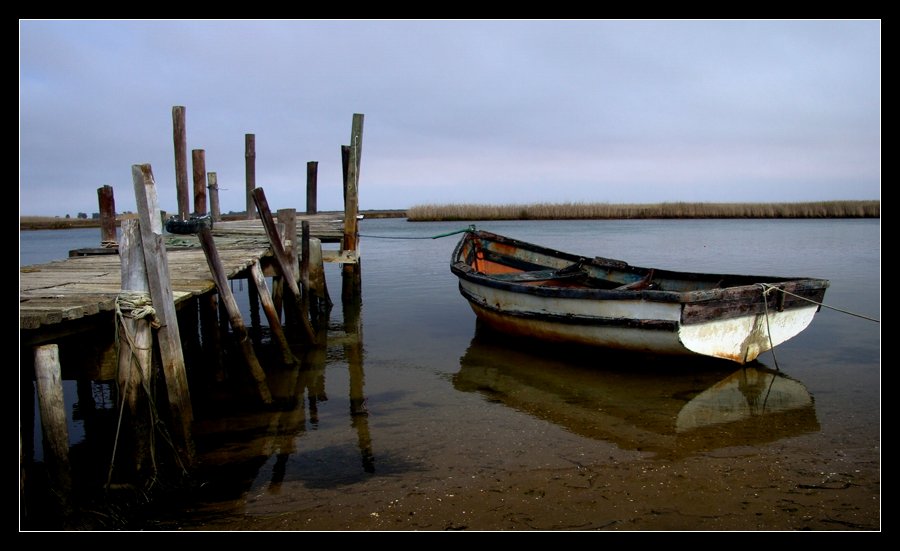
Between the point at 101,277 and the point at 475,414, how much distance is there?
3.95 meters

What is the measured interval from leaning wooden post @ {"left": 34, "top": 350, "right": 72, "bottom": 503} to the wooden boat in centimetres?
535

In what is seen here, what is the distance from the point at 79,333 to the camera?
15.6 ft

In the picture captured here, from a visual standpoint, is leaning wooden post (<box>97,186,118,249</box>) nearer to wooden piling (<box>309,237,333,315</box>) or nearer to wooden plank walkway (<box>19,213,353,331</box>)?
wooden plank walkway (<box>19,213,353,331</box>)

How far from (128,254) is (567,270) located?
719cm

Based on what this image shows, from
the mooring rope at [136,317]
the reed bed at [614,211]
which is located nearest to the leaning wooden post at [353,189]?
the mooring rope at [136,317]

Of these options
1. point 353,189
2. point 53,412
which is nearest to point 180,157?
point 353,189

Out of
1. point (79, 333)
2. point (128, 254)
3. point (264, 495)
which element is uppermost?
point (128, 254)

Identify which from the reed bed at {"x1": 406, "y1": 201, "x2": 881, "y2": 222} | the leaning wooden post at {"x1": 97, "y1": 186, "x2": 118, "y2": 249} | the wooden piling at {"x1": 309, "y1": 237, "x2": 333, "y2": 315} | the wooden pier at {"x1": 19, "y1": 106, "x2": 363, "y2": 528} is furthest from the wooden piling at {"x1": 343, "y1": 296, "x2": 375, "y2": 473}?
the reed bed at {"x1": 406, "y1": 201, "x2": 881, "y2": 222}

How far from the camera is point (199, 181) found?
14.6 m

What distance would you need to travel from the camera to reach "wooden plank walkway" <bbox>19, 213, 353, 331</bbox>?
14.1 feet

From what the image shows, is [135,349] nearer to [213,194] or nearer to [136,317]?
[136,317]
